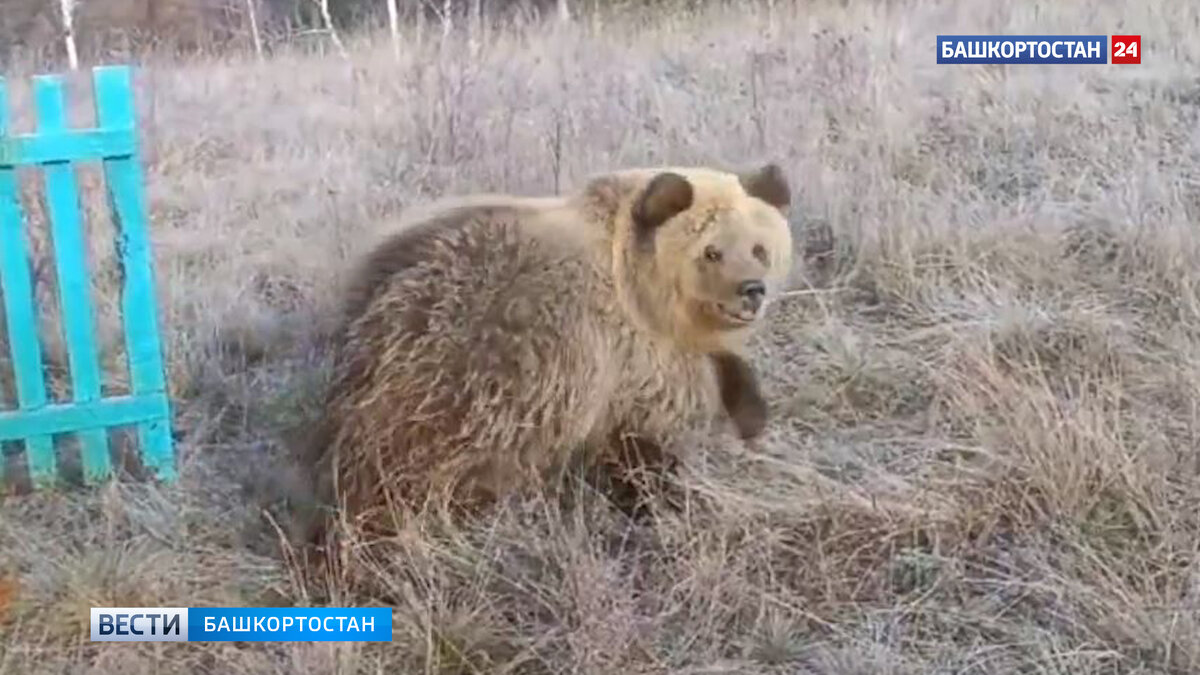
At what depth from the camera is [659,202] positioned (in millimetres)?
3678

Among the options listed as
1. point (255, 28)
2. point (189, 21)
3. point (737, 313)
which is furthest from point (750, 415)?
point (189, 21)

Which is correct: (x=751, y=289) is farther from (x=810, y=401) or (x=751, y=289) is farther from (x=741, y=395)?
(x=810, y=401)

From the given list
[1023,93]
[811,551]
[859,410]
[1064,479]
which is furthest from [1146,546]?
[1023,93]

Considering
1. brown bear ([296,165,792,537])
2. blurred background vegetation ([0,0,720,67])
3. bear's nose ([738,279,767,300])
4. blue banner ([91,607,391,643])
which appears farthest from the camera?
blurred background vegetation ([0,0,720,67])

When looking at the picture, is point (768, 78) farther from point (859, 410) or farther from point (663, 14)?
point (859, 410)

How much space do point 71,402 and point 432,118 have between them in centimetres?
318

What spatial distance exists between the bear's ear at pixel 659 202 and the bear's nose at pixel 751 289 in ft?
0.83

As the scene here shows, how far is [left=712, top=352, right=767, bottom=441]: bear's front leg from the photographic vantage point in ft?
13.1

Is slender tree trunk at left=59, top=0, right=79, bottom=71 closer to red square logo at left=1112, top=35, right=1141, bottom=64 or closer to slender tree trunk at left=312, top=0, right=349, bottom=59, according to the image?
slender tree trunk at left=312, top=0, right=349, bottom=59

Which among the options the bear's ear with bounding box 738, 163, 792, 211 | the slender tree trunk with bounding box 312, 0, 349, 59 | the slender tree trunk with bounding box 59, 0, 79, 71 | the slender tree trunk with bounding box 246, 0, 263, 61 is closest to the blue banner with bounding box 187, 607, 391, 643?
the bear's ear with bounding box 738, 163, 792, 211

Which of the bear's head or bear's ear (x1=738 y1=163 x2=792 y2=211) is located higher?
bear's ear (x1=738 y1=163 x2=792 y2=211)

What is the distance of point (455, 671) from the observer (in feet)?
10.4

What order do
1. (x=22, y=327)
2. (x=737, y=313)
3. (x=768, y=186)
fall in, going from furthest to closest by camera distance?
(x=22, y=327) → (x=768, y=186) → (x=737, y=313)

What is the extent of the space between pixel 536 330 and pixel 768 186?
0.76 m
